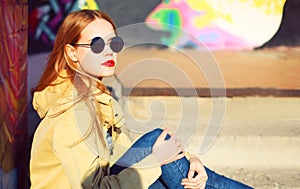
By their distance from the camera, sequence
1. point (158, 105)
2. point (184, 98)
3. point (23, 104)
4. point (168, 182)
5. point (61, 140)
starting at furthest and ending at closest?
point (158, 105) → point (184, 98) → point (23, 104) → point (168, 182) → point (61, 140)

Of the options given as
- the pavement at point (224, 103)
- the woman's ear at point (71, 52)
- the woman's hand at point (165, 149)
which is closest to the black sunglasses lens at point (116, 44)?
the woman's ear at point (71, 52)

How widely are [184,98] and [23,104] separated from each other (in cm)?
151

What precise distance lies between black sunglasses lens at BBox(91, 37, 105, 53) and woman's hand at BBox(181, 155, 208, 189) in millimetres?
705

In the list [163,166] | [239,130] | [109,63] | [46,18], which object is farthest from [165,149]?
[46,18]

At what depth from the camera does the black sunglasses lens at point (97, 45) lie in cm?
244

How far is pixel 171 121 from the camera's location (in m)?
4.88

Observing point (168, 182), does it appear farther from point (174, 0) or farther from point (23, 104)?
point (174, 0)

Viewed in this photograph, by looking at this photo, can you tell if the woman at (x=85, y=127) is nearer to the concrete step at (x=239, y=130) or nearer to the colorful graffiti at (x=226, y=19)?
the concrete step at (x=239, y=130)

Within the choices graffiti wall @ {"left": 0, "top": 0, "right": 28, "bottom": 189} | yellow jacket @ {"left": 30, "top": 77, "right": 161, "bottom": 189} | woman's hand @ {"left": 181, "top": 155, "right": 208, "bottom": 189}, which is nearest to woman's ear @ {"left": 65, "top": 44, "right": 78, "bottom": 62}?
yellow jacket @ {"left": 30, "top": 77, "right": 161, "bottom": 189}

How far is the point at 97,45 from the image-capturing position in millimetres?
2441

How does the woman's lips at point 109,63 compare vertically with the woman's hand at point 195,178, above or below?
above

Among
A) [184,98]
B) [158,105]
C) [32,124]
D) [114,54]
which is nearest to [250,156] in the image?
[184,98]

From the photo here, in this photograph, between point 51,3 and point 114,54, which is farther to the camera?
point 51,3

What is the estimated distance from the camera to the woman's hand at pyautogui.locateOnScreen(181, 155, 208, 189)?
274cm
